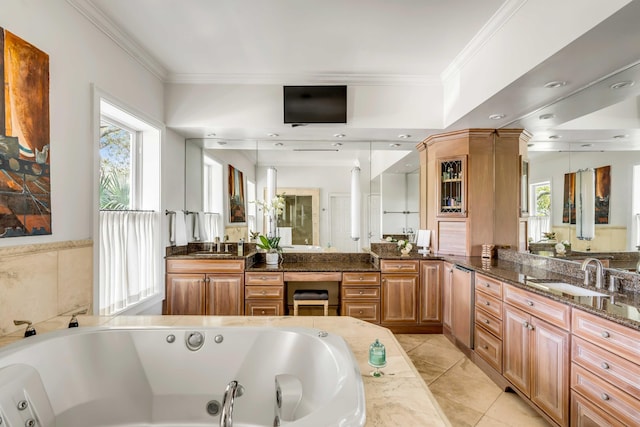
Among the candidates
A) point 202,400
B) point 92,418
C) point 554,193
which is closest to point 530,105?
point 554,193

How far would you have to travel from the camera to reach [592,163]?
221 cm

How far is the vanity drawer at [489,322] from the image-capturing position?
2302 mm

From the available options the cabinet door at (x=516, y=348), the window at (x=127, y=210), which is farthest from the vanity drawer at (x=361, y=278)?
the window at (x=127, y=210)

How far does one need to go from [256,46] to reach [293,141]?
122cm

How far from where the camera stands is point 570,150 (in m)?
2.44

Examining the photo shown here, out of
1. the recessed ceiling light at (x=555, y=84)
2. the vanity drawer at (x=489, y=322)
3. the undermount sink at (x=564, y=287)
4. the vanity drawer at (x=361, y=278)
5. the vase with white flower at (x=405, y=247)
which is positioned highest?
the recessed ceiling light at (x=555, y=84)

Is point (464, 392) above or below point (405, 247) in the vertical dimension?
below

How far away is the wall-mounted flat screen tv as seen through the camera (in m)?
3.12

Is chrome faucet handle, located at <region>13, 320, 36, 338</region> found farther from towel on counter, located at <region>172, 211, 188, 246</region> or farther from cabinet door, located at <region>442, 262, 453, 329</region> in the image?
cabinet door, located at <region>442, 262, 453, 329</region>

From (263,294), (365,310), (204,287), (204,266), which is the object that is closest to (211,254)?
(204,266)

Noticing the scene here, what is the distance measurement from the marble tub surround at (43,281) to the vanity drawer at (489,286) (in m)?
2.99

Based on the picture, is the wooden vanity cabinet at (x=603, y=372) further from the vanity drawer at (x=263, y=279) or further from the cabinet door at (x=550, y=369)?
the vanity drawer at (x=263, y=279)

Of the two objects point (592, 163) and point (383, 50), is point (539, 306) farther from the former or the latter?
point (383, 50)

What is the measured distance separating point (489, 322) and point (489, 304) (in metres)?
0.14
